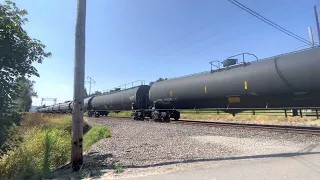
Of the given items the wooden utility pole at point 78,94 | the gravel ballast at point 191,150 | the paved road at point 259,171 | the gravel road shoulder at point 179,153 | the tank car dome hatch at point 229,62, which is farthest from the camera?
the tank car dome hatch at point 229,62

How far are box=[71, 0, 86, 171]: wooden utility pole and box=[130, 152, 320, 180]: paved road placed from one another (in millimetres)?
2425

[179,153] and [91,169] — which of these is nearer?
[91,169]

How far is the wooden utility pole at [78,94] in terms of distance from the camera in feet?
23.5

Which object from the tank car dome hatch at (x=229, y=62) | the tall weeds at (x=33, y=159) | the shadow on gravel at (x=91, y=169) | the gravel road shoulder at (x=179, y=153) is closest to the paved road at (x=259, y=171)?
the gravel road shoulder at (x=179, y=153)

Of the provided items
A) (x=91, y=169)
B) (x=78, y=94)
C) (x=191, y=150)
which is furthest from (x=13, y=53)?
(x=191, y=150)

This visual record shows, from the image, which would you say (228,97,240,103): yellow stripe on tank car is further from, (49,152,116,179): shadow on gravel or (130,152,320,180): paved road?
(49,152,116,179): shadow on gravel

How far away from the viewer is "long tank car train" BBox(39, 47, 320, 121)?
1119 cm

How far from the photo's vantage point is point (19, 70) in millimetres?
7988

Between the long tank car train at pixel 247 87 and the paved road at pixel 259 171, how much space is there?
558 centimetres

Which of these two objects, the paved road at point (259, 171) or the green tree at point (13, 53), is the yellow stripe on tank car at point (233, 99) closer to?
the paved road at point (259, 171)

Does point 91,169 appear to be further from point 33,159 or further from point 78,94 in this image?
point 33,159

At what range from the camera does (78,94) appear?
731cm

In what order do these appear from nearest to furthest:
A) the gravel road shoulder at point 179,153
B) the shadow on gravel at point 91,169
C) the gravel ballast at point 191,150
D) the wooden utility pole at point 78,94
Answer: the shadow on gravel at point 91,169
the gravel road shoulder at point 179,153
the wooden utility pole at point 78,94
the gravel ballast at point 191,150

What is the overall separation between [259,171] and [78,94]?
5.19 meters
